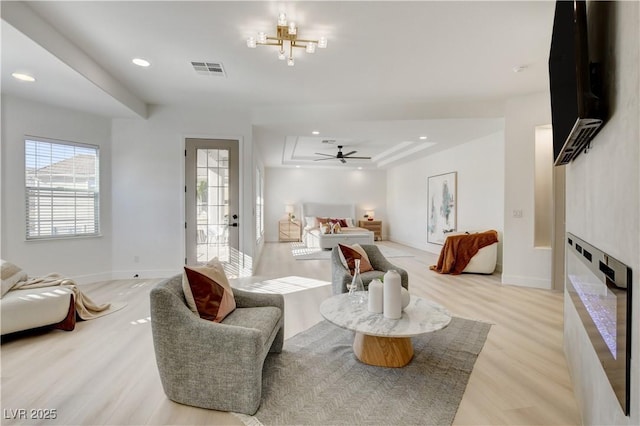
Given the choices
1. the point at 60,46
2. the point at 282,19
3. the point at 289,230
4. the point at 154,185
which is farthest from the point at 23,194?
the point at 289,230

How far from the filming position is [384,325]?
6.56ft

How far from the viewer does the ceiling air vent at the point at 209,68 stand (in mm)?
3416

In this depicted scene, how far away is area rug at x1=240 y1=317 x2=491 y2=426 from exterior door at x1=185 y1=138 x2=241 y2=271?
9.16 ft

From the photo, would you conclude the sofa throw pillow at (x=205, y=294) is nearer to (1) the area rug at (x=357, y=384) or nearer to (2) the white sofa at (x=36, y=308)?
(1) the area rug at (x=357, y=384)

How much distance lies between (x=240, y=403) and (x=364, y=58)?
128 inches

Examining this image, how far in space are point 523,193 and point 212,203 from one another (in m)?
4.79

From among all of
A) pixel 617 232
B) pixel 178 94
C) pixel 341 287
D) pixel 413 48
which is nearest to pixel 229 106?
pixel 178 94

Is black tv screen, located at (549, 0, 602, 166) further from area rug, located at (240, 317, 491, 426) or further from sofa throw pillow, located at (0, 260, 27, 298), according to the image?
sofa throw pillow, located at (0, 260, 27, 298)

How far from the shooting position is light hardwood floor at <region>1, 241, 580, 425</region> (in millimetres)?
Answer: 1728

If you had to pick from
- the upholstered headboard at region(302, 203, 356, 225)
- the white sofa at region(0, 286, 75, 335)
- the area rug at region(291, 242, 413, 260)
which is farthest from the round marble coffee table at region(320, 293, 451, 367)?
the upholstered headboard at region(302, 203, 356, 225)

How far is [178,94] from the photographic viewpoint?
4367 millimetres

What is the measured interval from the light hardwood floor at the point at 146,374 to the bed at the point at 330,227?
4.25 m

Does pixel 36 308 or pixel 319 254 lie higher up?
pixel 36 308

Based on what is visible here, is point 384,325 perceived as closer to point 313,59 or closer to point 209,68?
point 313,59
